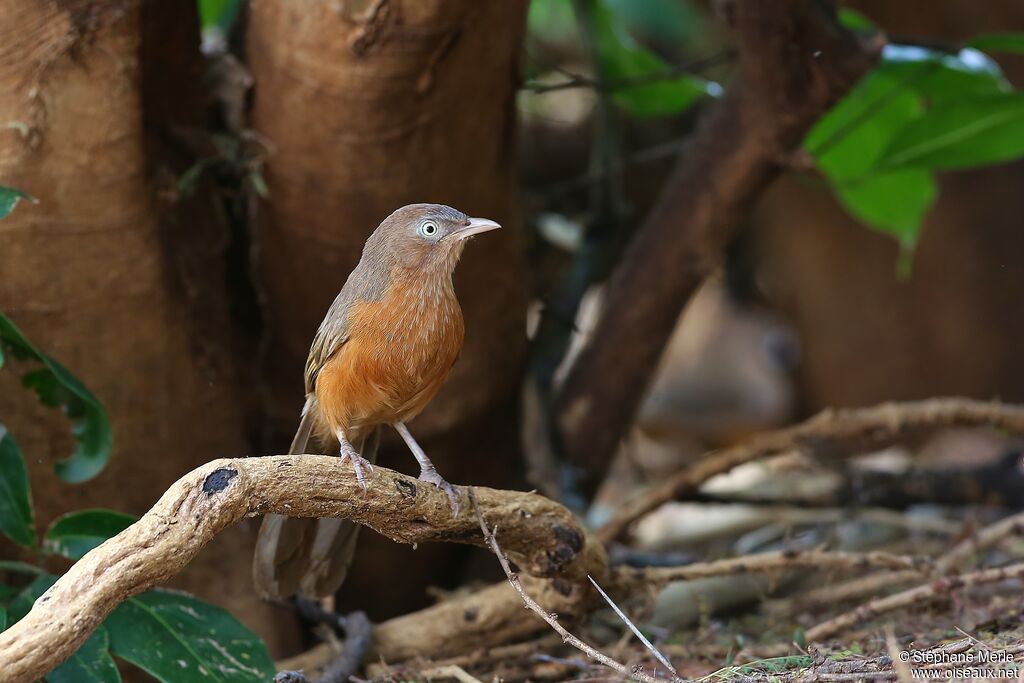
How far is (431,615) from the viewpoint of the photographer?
3.38m

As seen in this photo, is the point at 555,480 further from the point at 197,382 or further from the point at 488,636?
the point at 197,382

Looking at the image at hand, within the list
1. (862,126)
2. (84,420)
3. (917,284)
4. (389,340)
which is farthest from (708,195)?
(917,284)

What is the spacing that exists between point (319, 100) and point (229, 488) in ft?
4.87

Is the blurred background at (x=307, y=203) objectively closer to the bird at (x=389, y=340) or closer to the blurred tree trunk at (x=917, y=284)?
the bird at (x=389, y=340)

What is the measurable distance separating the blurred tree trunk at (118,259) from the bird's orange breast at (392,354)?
2.34 feet

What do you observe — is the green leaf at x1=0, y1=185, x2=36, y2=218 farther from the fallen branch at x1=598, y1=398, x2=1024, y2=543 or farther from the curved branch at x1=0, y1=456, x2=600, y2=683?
the fallen branch at x1=598, y1=398, x2=1024, y2=543

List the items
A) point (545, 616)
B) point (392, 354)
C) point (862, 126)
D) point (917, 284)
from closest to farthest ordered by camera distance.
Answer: point (545, 616), point (392, 354), point (862, 126), point (917, 284)

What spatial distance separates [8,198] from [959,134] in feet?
11.0

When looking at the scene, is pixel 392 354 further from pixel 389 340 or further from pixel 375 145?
pixel 375 145

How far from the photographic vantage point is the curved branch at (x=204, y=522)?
2059 millimetres

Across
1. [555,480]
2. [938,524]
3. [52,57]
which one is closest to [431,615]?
[555,480]

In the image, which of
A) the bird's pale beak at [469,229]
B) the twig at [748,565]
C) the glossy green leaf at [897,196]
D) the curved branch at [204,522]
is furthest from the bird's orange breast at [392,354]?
the glossy green leaf at [897,196]

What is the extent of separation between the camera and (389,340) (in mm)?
2828

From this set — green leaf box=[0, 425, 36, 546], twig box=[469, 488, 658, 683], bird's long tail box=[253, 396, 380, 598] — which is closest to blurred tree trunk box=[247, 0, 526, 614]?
bird's long tail box=[253, 396, 380, 598]
